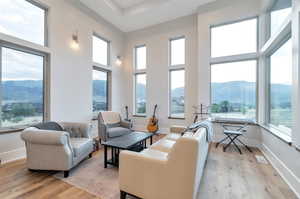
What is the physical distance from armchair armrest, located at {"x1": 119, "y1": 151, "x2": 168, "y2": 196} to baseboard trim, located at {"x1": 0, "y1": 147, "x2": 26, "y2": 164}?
8.49 ft

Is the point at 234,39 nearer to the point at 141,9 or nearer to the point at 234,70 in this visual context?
the point at 234,70

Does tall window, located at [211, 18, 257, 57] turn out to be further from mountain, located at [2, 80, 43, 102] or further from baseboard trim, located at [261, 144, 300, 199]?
mountain, located at [2, 80, 43, 102]

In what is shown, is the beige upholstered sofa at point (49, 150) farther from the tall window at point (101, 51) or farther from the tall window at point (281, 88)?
the tall window at point (281, 88)

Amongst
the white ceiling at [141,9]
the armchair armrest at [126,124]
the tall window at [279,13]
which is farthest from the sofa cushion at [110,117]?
the tall window at [279,13]

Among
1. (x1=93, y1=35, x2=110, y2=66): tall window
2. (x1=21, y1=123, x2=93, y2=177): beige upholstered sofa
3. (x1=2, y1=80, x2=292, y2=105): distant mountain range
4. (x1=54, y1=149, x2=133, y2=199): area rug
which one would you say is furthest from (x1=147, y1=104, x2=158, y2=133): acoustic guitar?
(x1=21, y1=123, x2=93, y2=177): beige upholstered sofa

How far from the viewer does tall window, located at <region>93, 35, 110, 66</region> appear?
15.5 ft

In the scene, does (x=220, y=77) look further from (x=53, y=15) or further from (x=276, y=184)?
(x=53, y=15)

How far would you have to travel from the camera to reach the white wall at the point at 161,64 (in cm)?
475

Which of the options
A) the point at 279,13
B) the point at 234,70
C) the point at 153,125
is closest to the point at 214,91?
the point at 234,70

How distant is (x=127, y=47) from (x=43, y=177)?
200 inches

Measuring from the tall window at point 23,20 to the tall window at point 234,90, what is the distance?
4.65m

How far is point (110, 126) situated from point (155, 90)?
7.39 feet

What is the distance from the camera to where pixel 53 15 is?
3.41 metres

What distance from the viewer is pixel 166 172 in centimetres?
141
